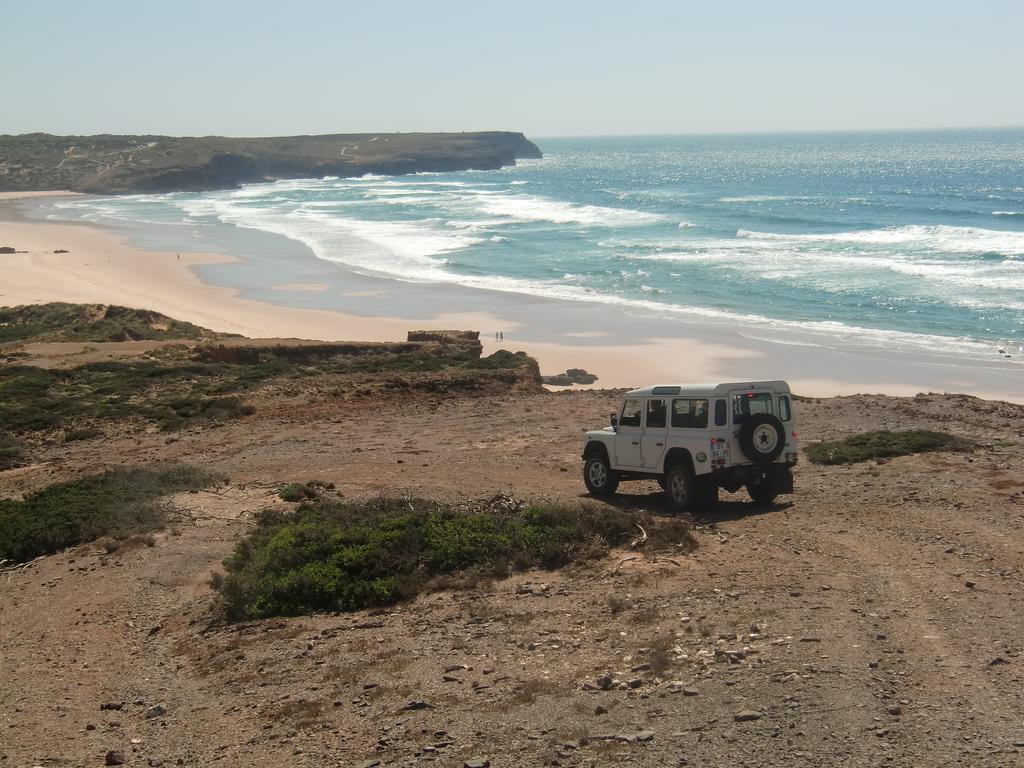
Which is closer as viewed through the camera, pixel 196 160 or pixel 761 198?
pixel 761 198

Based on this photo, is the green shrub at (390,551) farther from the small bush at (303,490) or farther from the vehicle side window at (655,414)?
the small bush at (303,490)

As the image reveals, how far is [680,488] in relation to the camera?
49.0 feet

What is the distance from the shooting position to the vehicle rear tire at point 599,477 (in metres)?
16.0

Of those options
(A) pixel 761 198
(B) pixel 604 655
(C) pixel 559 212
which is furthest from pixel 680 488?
(A) pixel 761 198

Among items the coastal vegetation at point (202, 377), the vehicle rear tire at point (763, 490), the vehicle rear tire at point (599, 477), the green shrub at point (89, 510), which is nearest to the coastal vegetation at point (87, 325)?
the coastal vegetation at point (202, 377)

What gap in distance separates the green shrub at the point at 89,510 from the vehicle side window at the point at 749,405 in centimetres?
825

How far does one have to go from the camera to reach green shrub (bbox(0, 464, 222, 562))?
579 inches

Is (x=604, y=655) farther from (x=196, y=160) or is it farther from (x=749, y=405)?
(x=196, y=160)

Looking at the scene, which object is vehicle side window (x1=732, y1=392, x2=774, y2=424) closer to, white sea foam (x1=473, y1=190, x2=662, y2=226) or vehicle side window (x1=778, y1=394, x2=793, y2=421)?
vehicle side window (x1=778, y1=394, x2=793, y2=421)

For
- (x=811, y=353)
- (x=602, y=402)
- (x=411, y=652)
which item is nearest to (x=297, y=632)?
(x=411, y=652)

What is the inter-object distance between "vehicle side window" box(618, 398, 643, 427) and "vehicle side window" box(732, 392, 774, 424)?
1535mm

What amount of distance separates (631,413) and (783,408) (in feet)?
7.25

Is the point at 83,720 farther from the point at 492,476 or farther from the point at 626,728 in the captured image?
the point at 492,476

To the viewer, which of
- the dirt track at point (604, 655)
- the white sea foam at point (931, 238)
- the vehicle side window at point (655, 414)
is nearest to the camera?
the dirt track at point (604, 655)
